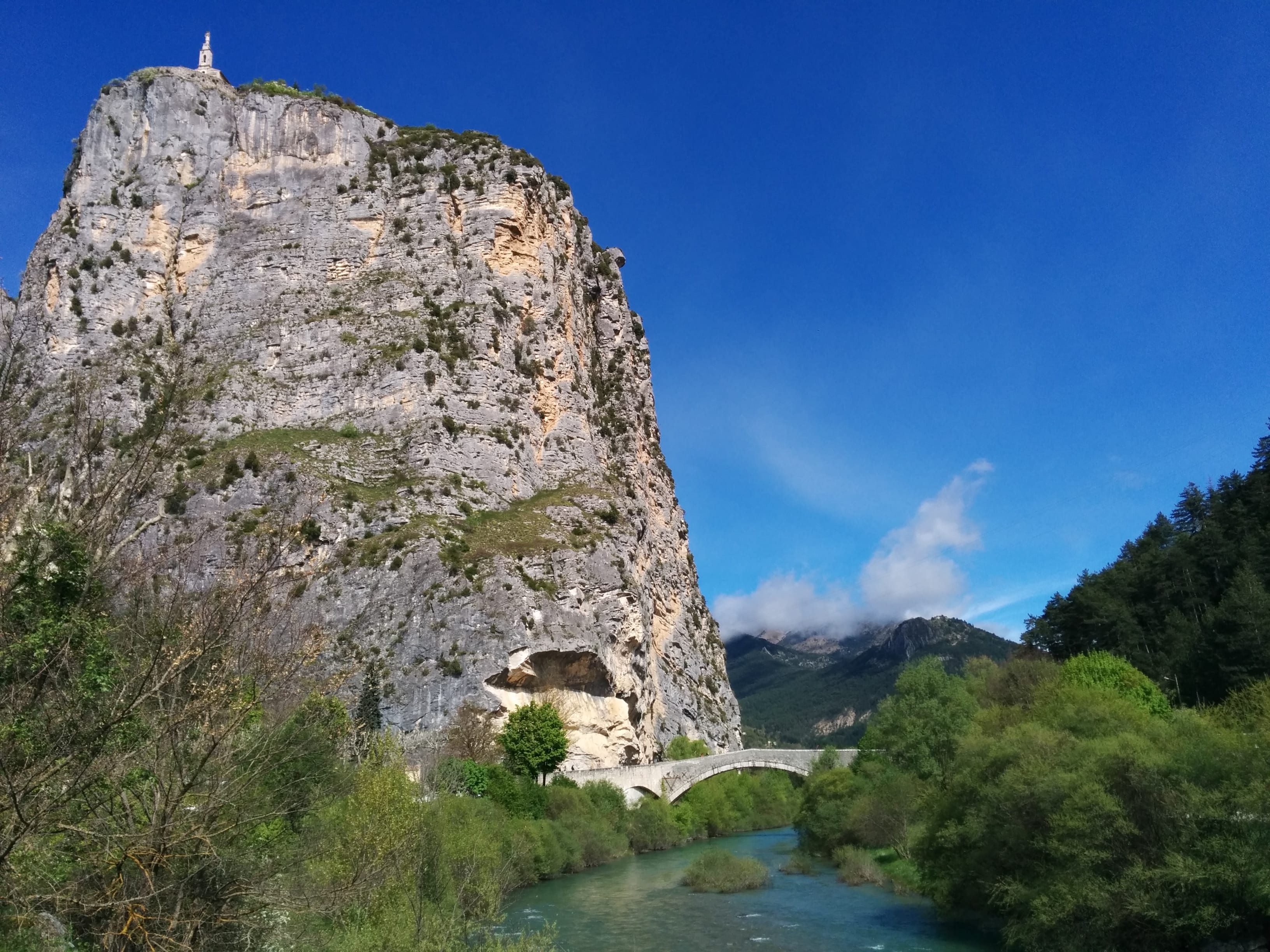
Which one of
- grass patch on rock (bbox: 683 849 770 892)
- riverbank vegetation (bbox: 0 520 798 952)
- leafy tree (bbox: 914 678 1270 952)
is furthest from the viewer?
grass patch on rock (bbox: 683 849 770 892)

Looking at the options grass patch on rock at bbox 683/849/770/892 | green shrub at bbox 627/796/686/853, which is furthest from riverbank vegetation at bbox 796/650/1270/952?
green shrub at bbox 627/796/686/853

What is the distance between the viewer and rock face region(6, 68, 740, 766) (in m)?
52.2

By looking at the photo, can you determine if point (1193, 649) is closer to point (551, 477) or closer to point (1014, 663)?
point (1014, 663)

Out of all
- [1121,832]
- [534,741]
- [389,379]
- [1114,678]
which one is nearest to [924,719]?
[1114,678]

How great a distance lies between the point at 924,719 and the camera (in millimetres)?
40875

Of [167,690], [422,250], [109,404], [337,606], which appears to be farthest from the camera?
[422,250]

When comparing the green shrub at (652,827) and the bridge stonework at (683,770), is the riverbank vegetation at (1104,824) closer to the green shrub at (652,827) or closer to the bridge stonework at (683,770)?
the green shrub at (652,827)

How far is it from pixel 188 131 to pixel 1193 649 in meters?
81.0

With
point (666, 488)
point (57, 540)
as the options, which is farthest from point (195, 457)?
point (57, 540)

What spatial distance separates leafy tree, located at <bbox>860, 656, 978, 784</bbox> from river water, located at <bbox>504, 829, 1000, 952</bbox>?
634 centimetres

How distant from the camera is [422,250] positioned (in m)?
70.2

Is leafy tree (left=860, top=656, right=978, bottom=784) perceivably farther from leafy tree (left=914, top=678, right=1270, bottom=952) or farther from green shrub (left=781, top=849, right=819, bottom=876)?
leafy tree (left=914, top=678, right=1270, bottom=952)

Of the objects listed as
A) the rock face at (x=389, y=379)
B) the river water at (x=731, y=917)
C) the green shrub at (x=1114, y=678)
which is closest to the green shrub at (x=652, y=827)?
the rock face at (x=389, y=379)

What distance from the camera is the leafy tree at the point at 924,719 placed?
39.5 m
